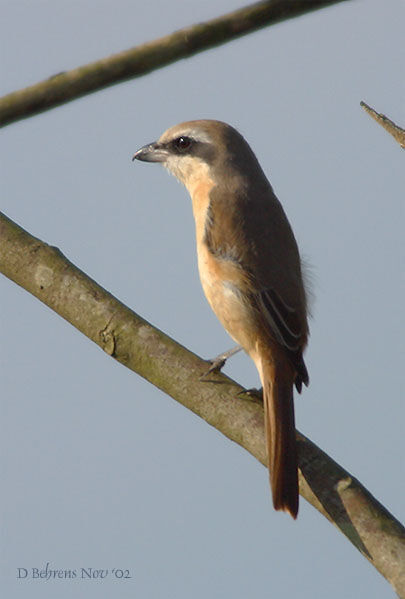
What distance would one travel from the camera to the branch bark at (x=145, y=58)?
5.32 feet

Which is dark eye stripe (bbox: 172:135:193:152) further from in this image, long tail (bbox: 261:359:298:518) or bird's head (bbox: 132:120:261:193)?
long tail (bbox: 261:359:298:518)

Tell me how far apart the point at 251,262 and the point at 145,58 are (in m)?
2.46

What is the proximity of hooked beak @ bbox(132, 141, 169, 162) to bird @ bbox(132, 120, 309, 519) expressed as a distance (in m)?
0.15

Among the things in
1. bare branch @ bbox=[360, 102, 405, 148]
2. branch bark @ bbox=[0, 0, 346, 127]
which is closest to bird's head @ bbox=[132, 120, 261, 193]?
bare branch @ bbox=[360, 102, 405, 148]

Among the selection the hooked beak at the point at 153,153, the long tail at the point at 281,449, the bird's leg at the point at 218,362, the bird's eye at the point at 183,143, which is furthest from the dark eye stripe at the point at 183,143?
the long tail at the point at 281,449

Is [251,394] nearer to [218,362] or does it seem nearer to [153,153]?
[218,362]

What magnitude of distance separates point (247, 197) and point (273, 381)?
45.3 inches

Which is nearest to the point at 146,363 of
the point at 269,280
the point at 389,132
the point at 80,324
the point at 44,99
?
the point at 80,324

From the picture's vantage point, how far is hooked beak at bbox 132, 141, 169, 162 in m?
5.02

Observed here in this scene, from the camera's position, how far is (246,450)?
339cm

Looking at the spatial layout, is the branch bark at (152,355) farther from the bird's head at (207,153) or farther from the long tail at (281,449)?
the bird's head at (207,153)

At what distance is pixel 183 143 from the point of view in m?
4.87

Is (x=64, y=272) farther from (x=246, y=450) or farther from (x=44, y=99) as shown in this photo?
(x=44, y=99)

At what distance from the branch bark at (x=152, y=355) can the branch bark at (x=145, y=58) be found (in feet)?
5.39
